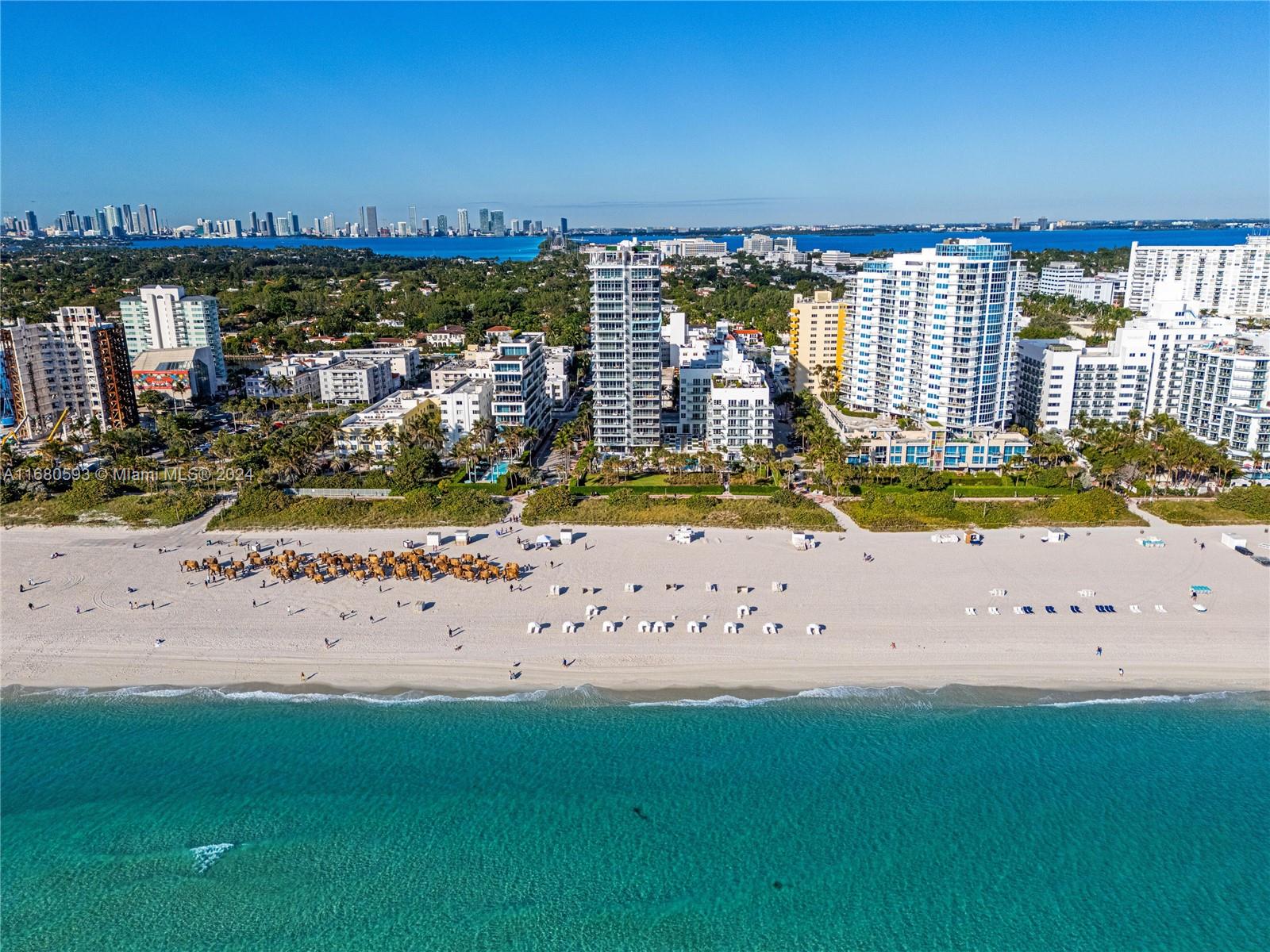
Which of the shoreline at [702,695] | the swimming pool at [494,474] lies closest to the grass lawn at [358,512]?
the swimming pool at [494,474]

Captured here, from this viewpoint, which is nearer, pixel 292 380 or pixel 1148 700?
pixel 1148 700

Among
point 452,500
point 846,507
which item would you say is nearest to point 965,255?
point 846,507

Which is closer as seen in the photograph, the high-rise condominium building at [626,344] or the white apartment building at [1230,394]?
the white apartment building at [1230,394]

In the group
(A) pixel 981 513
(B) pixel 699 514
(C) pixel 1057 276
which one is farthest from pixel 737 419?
(C) pixel 1057 276

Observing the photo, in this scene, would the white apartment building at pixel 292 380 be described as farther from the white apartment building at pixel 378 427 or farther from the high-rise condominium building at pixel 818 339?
the high-rise condominium building at pixel 818 339

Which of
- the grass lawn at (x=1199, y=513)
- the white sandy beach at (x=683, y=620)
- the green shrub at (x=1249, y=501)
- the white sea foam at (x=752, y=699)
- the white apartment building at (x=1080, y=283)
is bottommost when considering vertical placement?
the white sea foam at (x=752, y=699)

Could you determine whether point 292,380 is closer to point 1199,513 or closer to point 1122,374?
point 1122,374

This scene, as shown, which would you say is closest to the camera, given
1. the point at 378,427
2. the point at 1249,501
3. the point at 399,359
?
the point at 1249,501

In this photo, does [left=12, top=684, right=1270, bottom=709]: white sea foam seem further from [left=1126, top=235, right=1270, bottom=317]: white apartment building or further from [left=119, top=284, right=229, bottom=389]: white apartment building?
[left=1126, top=235, right=1270, bottom=317]: white apartment building
